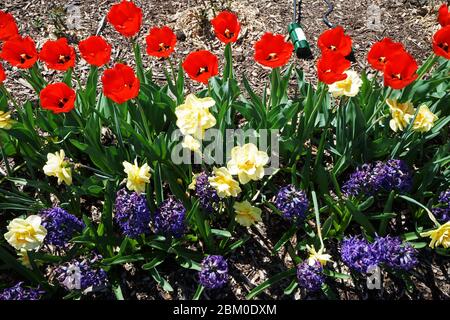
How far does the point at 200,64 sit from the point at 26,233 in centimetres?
116

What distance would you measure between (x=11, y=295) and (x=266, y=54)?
170 centimetres

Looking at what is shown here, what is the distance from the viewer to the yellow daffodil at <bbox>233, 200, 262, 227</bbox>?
2.39 m

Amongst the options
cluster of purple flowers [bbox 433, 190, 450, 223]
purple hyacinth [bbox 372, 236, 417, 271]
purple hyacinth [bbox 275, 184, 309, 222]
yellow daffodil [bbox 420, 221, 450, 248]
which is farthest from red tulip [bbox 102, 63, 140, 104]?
cluster of purple flowers [bbox 433, 190, 450, 223]

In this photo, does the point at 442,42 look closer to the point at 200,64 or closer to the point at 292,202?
the point at 292,202

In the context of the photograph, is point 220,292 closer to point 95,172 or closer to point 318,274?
point 318,274

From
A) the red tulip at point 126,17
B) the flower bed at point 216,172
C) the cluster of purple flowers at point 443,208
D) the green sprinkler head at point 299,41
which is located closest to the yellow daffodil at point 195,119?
the flower bed at point 216,172

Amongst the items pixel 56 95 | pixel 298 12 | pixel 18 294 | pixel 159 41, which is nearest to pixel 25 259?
pixel 18 294

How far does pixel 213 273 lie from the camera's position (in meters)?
2.29

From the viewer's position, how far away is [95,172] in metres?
2.80

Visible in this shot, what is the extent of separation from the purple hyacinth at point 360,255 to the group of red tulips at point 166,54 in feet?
2.59

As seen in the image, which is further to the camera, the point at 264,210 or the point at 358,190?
the point at 264,210

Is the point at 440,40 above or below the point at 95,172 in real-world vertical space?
above

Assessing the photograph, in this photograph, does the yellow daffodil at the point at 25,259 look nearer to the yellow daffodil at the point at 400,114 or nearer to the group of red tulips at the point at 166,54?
the group of red tulips at the point at 166,54

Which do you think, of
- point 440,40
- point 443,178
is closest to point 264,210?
point 443,178
